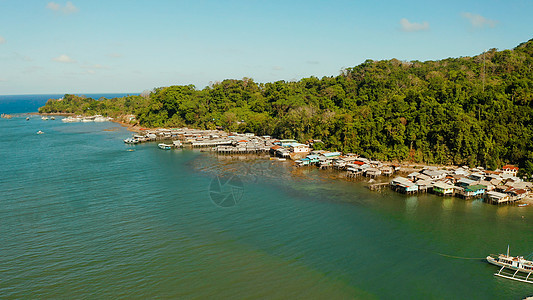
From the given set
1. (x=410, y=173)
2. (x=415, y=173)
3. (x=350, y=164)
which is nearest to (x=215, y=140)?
(x=350, y=164)

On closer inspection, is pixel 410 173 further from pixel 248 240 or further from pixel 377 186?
pixel 248 240

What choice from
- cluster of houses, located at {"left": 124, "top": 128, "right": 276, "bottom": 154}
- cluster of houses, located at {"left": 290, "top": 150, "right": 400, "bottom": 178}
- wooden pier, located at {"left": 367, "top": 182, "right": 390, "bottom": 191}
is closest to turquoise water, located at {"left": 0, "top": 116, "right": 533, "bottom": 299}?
wooden pier, located at {"left": 367, "top": 182, "right": 390, "bottom": 191}

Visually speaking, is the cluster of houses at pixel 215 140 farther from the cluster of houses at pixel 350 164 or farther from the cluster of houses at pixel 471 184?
the cluster of houses at pixel 471 184

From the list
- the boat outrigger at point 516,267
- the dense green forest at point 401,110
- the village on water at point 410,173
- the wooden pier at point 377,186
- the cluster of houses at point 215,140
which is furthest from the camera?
the cluster of houses at point 215,140

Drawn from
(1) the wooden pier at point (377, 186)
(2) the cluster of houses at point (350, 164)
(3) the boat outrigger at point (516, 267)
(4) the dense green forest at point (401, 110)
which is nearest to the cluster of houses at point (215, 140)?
(4) the dense green forest at point (401, 110)

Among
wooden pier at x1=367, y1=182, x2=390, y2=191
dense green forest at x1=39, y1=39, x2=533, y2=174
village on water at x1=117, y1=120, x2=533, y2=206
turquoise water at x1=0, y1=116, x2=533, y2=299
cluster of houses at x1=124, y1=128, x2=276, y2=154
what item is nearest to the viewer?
turquoise water at x1=0, y1=116, x2=533, y2=299

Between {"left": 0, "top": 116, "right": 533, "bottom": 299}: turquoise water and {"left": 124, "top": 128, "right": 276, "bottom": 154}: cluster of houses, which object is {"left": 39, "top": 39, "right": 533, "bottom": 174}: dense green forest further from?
{"left": 0, "top": 116, "right": 533, "bottom": 299}: turquoise water
